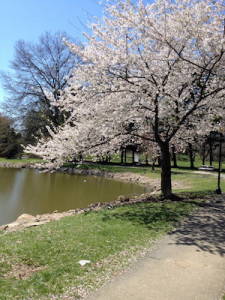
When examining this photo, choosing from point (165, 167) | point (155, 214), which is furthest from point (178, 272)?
point (165, 167)

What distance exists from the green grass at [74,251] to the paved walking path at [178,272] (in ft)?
0.93

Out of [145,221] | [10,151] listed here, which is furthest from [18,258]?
[10,151]

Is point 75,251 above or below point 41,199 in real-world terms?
above

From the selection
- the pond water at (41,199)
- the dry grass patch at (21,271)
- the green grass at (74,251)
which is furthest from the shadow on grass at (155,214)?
the pond water at (41,199)

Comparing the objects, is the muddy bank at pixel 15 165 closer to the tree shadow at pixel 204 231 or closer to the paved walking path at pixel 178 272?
the tree shadow at pixel 204 231

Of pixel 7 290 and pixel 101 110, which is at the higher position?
pixel 101 110

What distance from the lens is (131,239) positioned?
5926 mm

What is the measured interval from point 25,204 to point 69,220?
5.54m

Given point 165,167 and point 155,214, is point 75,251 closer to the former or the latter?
point 155,214

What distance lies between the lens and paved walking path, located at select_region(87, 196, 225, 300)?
12.1ft

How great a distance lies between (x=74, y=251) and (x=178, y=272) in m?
2.03

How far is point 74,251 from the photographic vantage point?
5.18m

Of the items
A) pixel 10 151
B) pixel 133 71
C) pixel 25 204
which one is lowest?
pixel 25 204

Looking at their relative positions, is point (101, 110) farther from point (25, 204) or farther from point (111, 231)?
point (25, 204)
